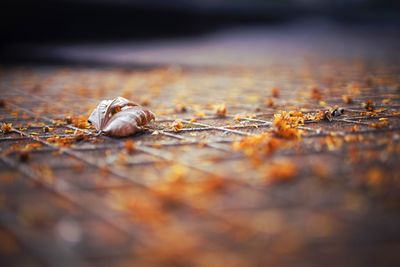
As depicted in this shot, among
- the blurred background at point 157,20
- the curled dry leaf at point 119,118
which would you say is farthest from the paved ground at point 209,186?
the blurred background at point 157,20

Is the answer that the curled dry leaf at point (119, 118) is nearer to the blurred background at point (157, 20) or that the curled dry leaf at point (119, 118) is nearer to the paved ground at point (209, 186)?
the paved ground at point (209, 186)

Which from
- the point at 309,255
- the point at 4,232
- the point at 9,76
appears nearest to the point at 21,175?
the point at 4,232

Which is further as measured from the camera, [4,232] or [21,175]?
[21,175]

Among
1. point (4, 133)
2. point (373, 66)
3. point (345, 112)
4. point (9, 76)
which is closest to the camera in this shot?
point (4, 133)

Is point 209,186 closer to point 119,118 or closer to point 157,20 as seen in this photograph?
point 119,118

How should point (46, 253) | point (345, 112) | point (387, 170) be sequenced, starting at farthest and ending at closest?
point (345, 112)
point (387, 170)
point (46, 253)

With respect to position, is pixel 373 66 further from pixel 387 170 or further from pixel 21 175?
pixel 21 175
